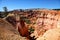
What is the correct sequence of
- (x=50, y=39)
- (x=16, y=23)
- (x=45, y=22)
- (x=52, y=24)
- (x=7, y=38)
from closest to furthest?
1. (x=7, y=38)
2. (x=50, y=39)
3. (x=16, y=23)
4. (x=52, y=24)
5. (x=45, y=22)

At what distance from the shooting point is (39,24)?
38.7 meters

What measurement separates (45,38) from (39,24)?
23.8 meters

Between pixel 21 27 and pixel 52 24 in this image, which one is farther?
pixel 52 24

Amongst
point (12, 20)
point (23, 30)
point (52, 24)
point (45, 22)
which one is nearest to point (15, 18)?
point (12, 20)

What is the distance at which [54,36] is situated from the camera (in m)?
14.6

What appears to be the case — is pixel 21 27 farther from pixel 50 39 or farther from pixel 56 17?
pixel 50 39

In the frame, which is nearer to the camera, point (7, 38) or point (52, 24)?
point (7, 38)

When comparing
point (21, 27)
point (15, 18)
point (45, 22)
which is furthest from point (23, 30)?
point (45, 22)

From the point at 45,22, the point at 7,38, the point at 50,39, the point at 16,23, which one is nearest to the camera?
the point at 7,38

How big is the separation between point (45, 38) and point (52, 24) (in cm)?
1804

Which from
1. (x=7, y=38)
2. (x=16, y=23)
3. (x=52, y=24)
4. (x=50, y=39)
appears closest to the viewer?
(x=7, y=38)

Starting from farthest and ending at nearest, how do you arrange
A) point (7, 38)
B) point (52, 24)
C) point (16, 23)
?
point (52, 24), point (16, 23), point (7, 38)

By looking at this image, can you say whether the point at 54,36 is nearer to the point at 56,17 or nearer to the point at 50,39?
Result: the point at 50,39

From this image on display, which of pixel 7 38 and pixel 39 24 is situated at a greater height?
A: pixel 7 38
